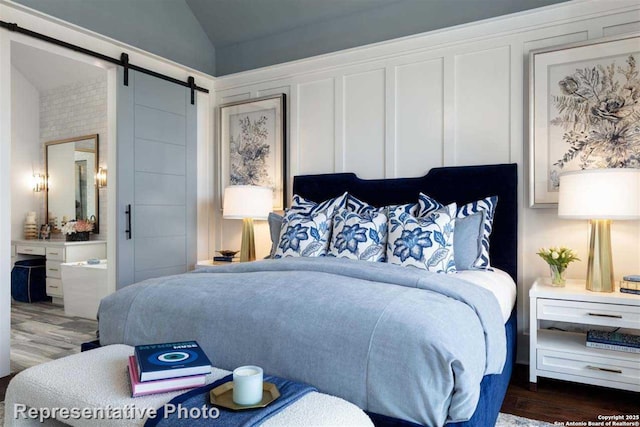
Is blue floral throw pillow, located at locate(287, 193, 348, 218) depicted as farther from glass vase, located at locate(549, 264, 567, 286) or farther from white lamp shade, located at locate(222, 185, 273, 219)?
glass vase, located at locate(549, 264, 567, 286)

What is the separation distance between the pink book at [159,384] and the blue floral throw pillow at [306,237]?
1644mm

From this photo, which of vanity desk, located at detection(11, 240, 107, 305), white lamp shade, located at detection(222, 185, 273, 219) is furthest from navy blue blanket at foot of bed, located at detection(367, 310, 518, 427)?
vanity desk, located at detection(11, 240, 107, 305)

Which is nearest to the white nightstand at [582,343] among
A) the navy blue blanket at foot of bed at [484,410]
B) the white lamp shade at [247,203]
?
the navy blue blanket at foot of bed at [484,410]

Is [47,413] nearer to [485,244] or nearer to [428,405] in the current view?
[428,405]

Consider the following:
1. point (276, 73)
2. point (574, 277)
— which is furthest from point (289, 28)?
point (574, 277)

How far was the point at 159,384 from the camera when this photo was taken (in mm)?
1329

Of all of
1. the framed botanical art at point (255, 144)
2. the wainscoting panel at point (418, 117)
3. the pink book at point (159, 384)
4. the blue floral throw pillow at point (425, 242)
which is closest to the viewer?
the pink book at point (159, 384)

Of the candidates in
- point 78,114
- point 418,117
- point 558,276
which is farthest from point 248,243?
point 78,114

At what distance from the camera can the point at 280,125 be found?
13.6ft

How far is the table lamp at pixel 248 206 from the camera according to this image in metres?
3.77

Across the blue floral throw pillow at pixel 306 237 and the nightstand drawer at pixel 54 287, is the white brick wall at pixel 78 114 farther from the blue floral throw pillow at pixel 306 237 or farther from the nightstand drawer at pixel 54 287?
the blue floral throw pillow at pixel 306 237

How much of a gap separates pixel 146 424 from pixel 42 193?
6171 millimetres

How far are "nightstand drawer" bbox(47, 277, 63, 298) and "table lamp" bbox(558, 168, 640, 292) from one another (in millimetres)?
5343

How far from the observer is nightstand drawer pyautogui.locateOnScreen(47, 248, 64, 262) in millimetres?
5254
